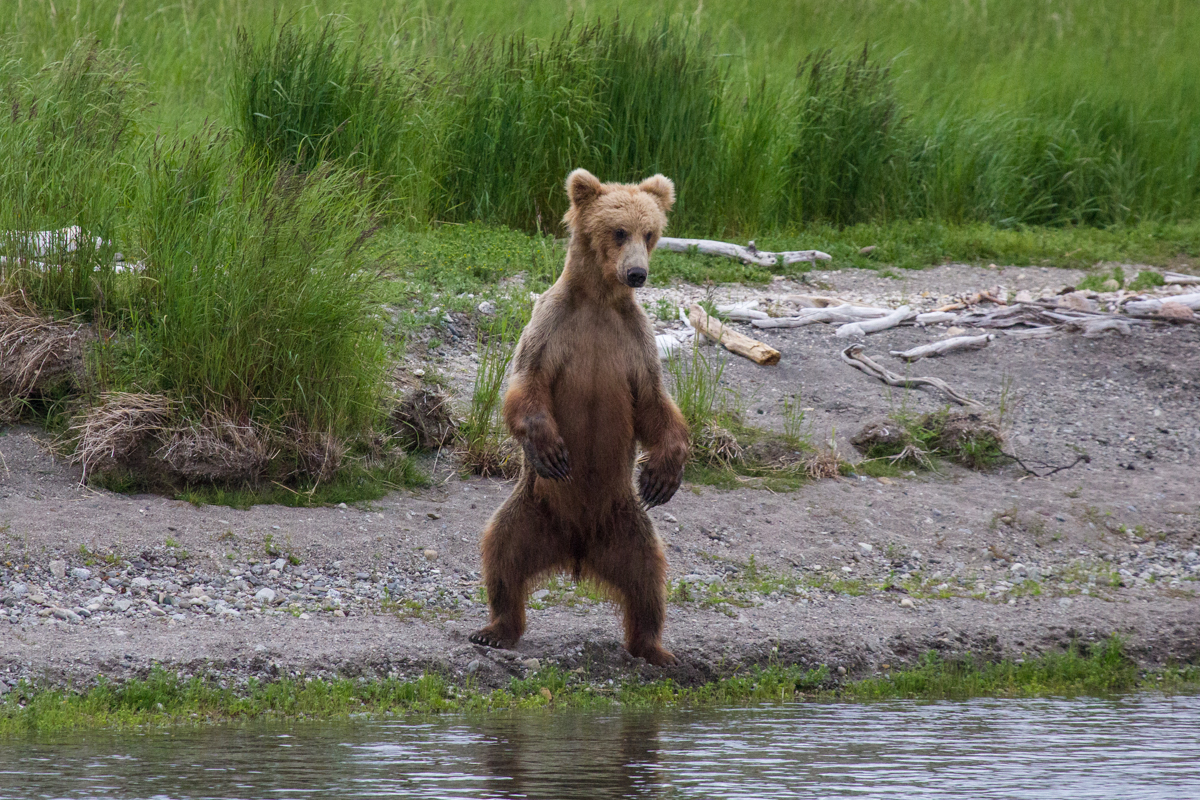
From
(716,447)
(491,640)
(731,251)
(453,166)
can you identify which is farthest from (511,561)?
(453,166)

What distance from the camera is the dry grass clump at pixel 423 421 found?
7.62 meters

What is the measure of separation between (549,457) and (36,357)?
338cm

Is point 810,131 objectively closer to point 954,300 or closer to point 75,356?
point 954,300

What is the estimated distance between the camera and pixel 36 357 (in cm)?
700

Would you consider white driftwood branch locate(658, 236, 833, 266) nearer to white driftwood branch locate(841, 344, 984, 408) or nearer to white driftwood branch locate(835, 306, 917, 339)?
white driftwood branch locate(835, 306, 917, 339)

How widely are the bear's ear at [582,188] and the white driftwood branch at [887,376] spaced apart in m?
4.21

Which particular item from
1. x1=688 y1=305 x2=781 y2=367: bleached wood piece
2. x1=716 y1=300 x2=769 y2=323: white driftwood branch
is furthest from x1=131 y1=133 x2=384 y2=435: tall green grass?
x1=716 y1=300 x2=769 y2=323: white driftwood branch

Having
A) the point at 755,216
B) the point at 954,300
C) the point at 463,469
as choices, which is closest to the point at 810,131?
the point at 755,216

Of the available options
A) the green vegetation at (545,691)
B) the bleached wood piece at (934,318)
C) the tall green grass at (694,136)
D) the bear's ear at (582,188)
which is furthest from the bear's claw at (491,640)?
the bleached wood piece at (934,318)

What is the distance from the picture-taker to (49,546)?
592 centimetres

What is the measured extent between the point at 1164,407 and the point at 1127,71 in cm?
926

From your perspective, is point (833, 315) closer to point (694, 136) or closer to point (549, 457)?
point (694, 136)

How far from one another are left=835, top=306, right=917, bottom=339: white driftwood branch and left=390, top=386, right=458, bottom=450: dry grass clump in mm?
3757

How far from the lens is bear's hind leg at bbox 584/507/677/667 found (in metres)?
5.34
